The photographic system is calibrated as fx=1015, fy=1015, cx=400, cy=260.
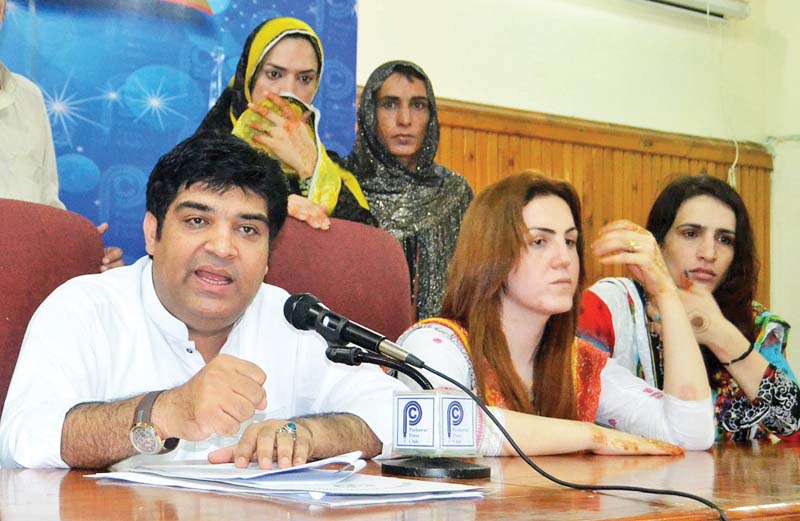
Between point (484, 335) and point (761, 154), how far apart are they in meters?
4.45

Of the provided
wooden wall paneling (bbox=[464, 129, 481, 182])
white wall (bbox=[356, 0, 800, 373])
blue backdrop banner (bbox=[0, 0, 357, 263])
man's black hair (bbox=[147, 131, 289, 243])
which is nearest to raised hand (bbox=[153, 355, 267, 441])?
man's black hair (bbox=[147, 131, 289, 243])

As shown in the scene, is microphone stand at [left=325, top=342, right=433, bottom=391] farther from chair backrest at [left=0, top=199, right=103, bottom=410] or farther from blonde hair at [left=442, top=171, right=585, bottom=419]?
blonde hair at [left=442, top=171, right=585, bottom=419]

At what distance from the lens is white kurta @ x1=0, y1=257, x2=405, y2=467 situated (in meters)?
1.50

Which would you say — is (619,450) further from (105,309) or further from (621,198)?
(621,198)

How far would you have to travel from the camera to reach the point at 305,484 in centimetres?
108

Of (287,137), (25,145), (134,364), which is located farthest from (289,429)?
(287,137)

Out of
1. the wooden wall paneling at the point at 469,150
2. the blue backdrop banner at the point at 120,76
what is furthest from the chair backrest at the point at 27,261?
the wooden wall paneling at the point at 469,150

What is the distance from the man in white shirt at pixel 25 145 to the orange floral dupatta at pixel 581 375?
1075mm

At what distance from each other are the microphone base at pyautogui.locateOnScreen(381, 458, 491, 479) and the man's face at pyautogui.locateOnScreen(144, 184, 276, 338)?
58cm

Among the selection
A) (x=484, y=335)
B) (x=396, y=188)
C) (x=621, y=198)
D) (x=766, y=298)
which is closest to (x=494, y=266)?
(x=484, y=335)

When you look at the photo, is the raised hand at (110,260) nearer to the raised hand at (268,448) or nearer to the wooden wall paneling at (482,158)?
the raised hand at (268,448)

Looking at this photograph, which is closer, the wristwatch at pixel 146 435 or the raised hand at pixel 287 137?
the wristwatch at pixel 146 435

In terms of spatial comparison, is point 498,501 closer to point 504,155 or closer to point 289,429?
point 289,429

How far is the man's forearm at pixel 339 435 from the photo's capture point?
153 cm
